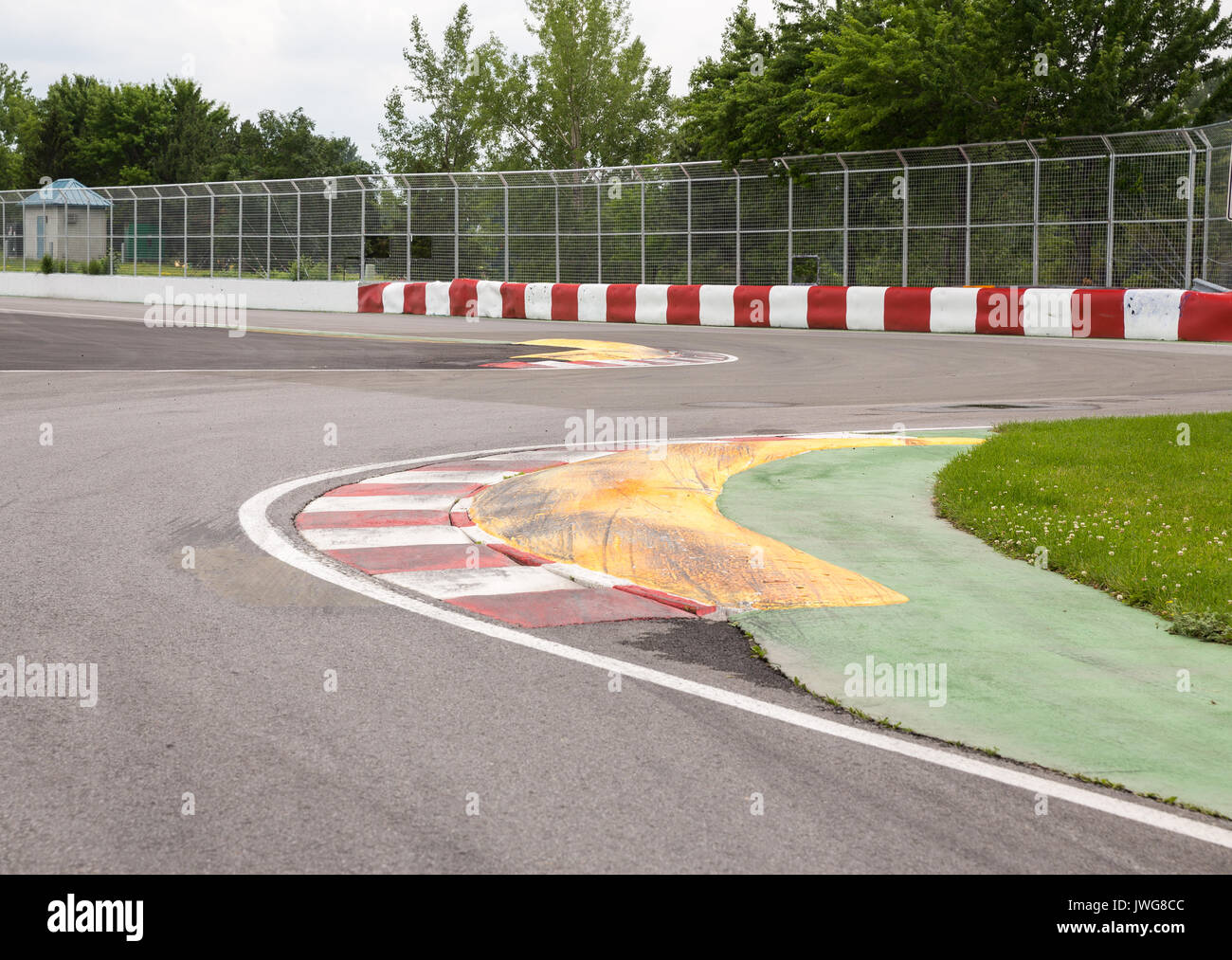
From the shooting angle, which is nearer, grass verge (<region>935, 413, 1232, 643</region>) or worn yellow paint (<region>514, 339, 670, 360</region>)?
grass verge (<region>935, 413, 1232, 643</region>)

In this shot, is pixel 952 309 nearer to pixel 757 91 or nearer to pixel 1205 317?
pixel 1205 317

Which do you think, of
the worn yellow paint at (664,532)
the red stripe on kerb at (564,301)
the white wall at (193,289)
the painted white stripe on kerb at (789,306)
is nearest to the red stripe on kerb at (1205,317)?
the painted white stripe on kerb at (789,306)

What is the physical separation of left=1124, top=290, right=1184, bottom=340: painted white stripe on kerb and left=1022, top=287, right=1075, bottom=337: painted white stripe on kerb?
3.76ft

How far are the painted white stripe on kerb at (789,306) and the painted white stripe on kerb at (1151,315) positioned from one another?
7.07m

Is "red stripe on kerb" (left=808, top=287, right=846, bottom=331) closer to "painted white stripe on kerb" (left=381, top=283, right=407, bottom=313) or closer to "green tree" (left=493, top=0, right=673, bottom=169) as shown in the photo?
"painted white stripe on kerb" (left=381, top=283, right=407, bottom=313)

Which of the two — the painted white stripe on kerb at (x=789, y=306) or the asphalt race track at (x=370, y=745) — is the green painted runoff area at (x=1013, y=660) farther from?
the painted white stripe on kerb at (x=789, y=306)

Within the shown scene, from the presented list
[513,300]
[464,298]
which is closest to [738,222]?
[513,300]

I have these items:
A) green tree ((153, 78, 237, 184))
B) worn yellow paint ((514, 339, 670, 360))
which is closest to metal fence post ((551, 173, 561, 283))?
worn yellow paint ((514, 339, 670, 360))

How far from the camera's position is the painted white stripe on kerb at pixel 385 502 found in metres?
8.49

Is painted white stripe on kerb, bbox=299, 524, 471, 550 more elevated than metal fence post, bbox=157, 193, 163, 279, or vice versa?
metal fence post, bbox=157, 193, 163, 279

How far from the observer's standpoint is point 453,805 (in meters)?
3.86

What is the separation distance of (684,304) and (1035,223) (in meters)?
7.83

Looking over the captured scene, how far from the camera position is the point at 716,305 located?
102 feet

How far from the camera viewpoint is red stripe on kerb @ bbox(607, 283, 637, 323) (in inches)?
1278
